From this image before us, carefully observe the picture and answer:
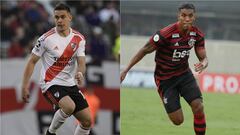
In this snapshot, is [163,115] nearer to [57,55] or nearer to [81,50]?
[81,50]

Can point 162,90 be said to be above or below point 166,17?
above

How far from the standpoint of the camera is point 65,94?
8609mm

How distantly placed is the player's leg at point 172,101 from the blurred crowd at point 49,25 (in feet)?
13.0

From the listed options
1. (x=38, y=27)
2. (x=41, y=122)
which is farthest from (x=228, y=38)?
(x=41, y=122)

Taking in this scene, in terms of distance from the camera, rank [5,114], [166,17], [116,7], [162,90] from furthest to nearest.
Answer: [166,17] < [116,7] < [5,114] < [162,90]

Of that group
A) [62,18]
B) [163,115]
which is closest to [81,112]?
[62,18]

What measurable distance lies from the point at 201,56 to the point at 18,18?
25.7ft

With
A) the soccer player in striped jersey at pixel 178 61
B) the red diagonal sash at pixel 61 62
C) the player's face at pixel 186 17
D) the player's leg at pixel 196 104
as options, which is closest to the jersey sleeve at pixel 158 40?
Answer: the soccer player in striped jersey at pixel 178 61

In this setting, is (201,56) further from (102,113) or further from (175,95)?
(102,113)

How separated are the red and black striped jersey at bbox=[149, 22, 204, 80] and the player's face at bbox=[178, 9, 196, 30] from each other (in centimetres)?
14

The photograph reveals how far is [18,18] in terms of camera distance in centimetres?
1579

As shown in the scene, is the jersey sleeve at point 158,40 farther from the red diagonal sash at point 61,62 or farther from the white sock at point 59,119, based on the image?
the white sock at point 59,119

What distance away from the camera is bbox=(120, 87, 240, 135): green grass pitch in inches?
453

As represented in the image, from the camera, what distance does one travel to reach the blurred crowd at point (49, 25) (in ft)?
46.0
